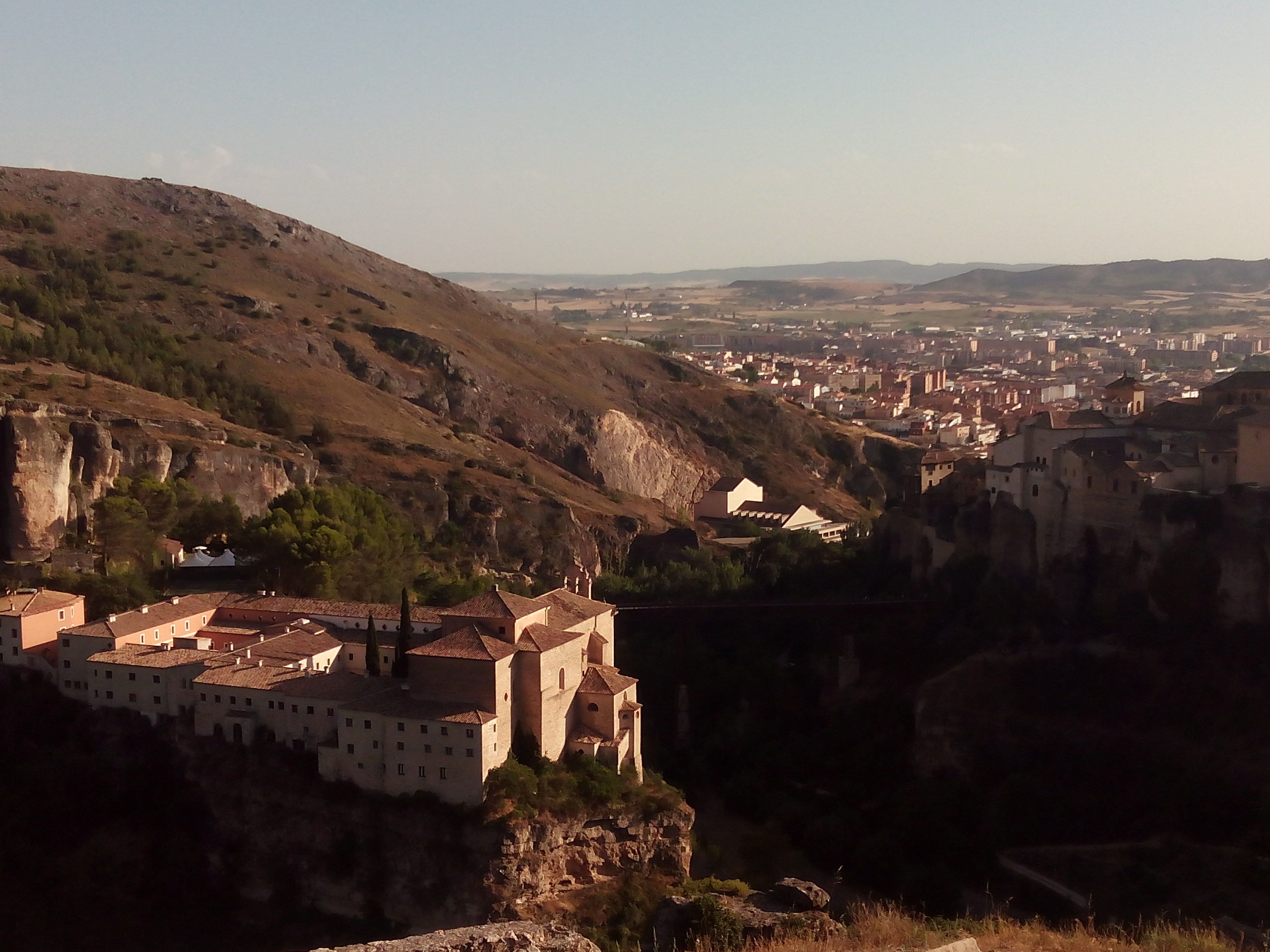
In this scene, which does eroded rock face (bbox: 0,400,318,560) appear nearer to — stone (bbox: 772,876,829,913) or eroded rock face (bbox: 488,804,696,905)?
eroded rock face (bbox: 488,804,696,905)

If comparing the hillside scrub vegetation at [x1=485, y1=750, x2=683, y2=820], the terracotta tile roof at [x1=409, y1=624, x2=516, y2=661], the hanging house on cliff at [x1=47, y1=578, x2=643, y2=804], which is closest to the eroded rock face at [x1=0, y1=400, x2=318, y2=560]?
the hanging house on cliff at [x1=47, y1=578, x2=643, y2=804]

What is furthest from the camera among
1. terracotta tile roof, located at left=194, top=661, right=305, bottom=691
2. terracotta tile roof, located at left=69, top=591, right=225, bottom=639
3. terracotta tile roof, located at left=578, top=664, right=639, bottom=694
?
terracotta tile roof, located at left=69, top=591, right=225, bottom=639

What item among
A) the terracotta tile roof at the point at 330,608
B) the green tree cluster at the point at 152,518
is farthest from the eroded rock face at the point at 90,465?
the terracotta tile roof at the point at 330,608

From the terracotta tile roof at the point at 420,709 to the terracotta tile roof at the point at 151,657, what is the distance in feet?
14.2

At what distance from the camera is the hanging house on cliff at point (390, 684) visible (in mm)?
27656

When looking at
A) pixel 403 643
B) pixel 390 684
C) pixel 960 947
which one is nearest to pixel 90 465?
pixel 403 643

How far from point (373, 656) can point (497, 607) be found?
3492 millimetres

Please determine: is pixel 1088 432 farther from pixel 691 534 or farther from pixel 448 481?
pixel 448 481

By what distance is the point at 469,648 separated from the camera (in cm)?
2798

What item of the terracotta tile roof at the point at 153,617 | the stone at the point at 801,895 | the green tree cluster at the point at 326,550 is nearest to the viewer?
the stone at the point at 801,895

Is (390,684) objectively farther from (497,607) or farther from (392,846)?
(392,846)

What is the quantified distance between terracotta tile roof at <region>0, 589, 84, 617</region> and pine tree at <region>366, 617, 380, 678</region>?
7116mm

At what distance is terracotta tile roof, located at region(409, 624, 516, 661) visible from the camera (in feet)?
90.7

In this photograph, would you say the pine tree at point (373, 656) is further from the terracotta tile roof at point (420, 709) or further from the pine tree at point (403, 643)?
the terracotta tile roof at point (420, 709)
